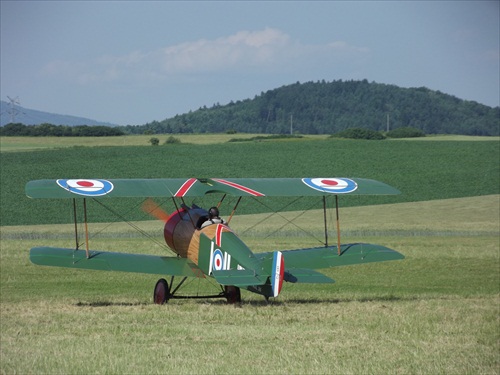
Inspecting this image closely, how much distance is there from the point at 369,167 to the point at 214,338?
5014 centimetres

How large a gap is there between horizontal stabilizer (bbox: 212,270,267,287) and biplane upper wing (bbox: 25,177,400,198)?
1968 mm

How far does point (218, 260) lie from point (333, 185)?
3.59 meters

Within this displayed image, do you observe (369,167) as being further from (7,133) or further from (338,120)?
(338,120)

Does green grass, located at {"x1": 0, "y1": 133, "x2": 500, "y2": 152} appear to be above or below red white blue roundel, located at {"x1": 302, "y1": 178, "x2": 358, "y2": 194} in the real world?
below

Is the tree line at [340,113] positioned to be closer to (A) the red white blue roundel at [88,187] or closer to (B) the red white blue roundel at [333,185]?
(B) the red white blue roundel at [333,185]

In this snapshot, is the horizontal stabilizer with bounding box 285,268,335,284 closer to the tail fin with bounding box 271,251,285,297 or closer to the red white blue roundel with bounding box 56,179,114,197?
the tail fin with bounding box 271,251,285,297

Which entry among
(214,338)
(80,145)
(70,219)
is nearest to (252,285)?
(214,338)

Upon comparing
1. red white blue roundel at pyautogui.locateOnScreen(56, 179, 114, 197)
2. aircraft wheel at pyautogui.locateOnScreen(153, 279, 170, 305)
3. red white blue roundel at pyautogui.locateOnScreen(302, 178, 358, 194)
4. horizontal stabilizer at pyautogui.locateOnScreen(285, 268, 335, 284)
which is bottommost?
aircraft wheel at pyautogui.locateOnScreen(153, 279, 170, 305)

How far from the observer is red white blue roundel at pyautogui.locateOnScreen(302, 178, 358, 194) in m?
16.8

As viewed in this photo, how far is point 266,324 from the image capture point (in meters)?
12.8

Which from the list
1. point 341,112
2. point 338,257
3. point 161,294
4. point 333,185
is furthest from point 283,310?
point 341,112

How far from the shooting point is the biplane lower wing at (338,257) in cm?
1644

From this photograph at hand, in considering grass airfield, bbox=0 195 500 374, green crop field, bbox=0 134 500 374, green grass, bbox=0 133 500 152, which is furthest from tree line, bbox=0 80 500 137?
grass airfield, bbox=0 195 500 374

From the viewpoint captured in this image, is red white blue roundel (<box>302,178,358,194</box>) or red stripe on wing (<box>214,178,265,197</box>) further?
red white blue roundel (<box>302,178,358,194</box>)
